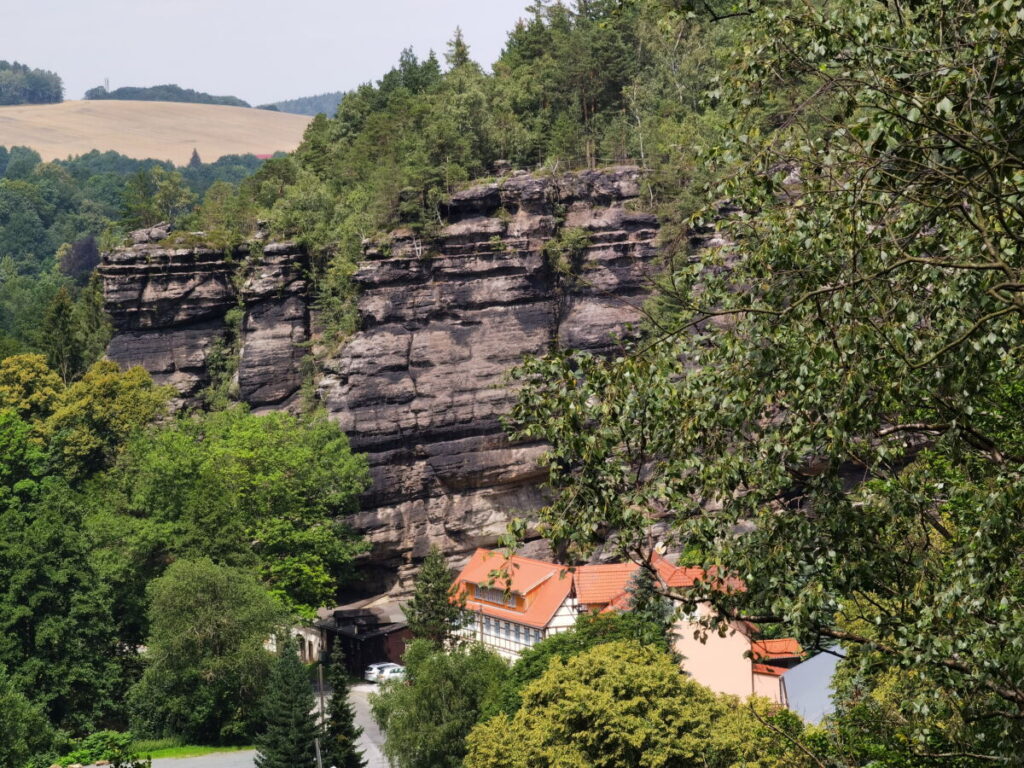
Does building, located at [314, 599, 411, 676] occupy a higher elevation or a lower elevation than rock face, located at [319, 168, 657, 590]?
lower

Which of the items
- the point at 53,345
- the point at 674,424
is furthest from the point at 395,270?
the point at 674,424

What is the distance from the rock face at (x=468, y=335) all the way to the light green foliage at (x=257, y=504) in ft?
6.99

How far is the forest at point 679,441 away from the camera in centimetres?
917

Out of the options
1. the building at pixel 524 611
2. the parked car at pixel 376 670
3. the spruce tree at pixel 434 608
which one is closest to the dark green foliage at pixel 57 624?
the parked car at pixel 376 670

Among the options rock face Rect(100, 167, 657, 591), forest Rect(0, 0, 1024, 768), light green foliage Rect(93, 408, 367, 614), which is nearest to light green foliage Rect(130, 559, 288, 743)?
forest Rect(0, 0, 1024, 768)

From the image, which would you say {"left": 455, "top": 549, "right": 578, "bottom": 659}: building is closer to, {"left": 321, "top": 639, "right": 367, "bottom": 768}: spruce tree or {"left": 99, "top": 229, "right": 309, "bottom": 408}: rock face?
{"left": 321, "top": 639, "right": 367, "bottom": 768}: spruce tree

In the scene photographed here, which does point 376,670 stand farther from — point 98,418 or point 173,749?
point 98,418

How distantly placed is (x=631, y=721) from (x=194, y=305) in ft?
157

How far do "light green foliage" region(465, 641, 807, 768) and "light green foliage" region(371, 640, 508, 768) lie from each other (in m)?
8.46

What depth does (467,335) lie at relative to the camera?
59.1 meters

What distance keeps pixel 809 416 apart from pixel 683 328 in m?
1.29

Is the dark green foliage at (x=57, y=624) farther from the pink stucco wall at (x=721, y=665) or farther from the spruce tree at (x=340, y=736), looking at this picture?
the pink stucco wall at (x=721, y=665)

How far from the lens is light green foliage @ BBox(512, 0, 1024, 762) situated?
344 inches

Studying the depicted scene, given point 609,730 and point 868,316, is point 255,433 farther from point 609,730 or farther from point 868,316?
point 868,316
